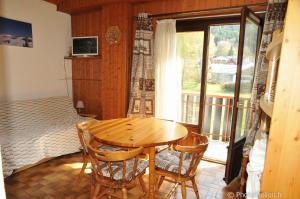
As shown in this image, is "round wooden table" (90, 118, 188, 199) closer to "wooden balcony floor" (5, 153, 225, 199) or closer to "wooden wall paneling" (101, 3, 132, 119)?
"wooden balcony floor" (5, 153, 225, 199)

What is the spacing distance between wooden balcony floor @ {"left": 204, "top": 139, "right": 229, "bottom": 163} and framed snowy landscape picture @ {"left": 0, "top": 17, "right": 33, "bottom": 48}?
338cm

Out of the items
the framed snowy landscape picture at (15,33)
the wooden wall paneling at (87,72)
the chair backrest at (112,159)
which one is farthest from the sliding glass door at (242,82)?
the framed snowy landscape picture at (15,33)

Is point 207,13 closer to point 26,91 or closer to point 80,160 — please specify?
point 80,160

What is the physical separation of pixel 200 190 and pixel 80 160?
1.75 meters

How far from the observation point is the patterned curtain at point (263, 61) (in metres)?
2.20

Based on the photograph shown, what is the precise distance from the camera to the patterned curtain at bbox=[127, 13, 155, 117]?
3.04 m

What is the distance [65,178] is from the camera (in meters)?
2.49

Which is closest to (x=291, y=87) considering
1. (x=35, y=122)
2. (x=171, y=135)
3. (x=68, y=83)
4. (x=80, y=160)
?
(x=171, y=135)

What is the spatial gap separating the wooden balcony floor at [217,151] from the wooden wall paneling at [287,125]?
229 centimetres

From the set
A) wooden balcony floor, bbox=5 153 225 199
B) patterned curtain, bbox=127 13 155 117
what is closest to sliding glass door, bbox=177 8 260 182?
wooden balcony floor, bbox=5 153 225 199

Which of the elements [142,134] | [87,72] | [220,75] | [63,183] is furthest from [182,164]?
[87,72]

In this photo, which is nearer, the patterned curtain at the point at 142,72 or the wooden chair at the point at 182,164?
the wooden chair at the point at 182,164

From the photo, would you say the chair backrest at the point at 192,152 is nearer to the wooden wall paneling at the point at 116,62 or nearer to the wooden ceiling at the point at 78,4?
the wooden wall paneling at the point at 116,62

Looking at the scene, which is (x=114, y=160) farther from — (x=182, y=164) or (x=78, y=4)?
(x=78, y=4)
